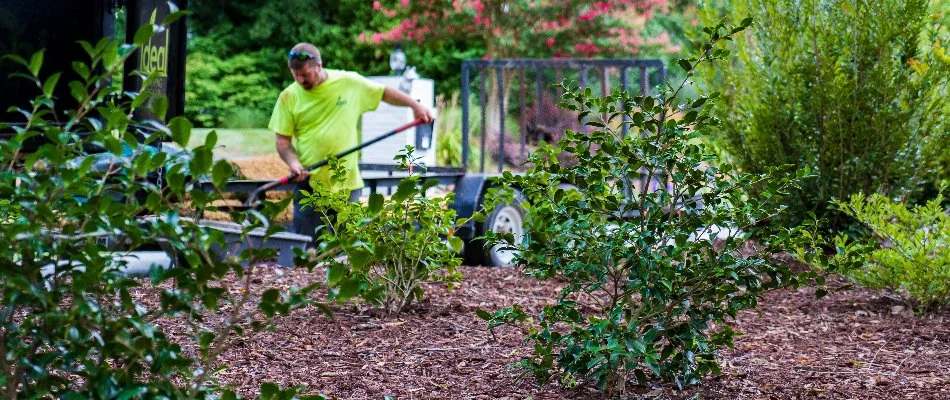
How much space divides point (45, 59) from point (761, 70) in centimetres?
454

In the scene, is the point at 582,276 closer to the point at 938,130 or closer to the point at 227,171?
the point at 227,171

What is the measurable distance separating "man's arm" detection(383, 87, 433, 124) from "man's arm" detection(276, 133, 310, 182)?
781 millimetres

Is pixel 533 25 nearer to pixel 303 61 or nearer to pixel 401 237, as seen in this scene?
pixel 303 61

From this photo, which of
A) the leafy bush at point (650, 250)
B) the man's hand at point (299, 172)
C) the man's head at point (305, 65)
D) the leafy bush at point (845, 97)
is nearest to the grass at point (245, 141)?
the man's head at point (305, 65)

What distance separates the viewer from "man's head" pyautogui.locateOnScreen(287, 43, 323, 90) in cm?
770

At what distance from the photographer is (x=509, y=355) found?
176 inches

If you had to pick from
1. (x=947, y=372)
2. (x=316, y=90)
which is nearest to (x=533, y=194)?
(x=947, y=372)

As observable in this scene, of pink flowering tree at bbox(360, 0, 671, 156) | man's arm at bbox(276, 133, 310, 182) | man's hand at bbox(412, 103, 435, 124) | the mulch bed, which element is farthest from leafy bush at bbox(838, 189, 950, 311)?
pink flowering tree at bbox(360, 0, 671, 156)

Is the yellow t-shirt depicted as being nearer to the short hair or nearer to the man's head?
the man's head

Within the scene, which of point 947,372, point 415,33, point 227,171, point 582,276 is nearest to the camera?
point 227,171

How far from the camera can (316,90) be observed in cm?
793

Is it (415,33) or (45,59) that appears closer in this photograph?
(45,59)

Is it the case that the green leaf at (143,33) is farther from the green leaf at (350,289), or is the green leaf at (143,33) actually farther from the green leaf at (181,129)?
the green leaf at (350,289)

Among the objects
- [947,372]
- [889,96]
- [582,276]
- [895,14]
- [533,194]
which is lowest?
[947,372]
